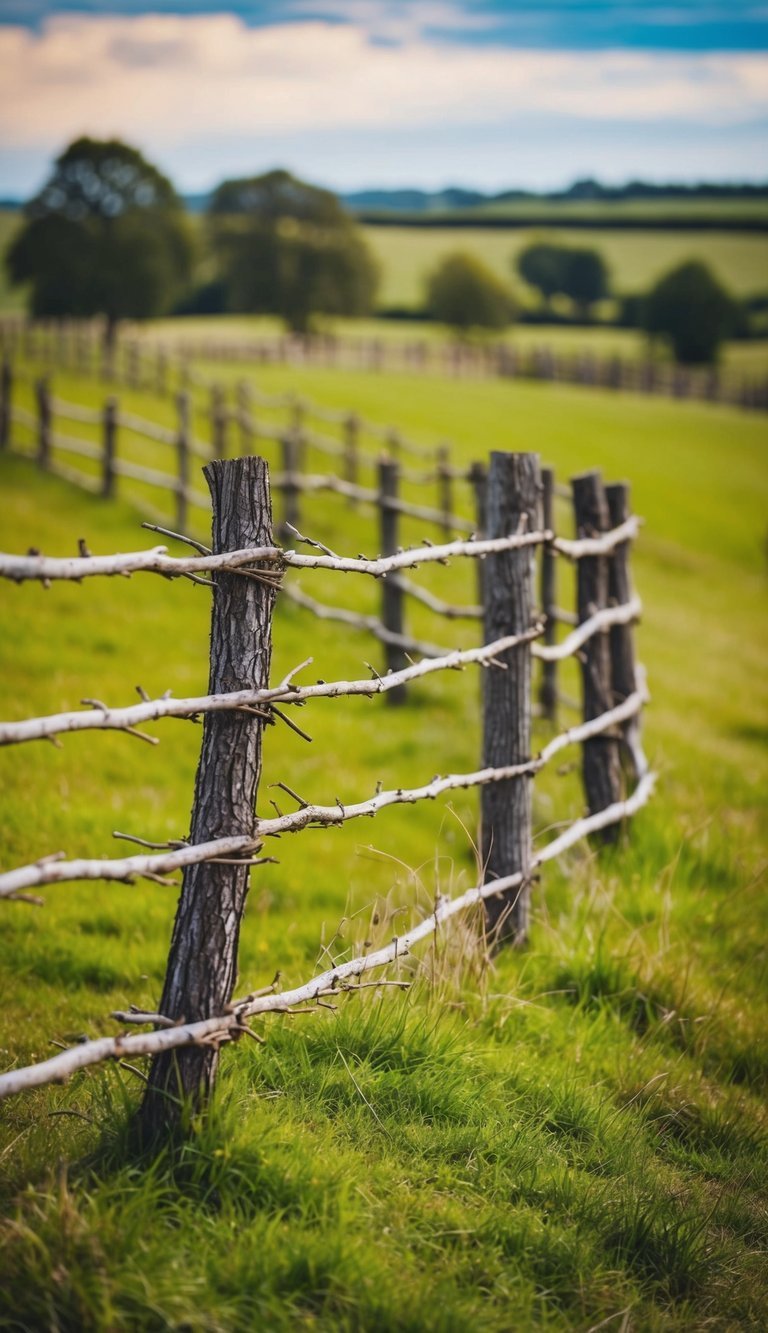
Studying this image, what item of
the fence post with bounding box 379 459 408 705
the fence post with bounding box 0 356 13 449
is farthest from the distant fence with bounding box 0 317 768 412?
the fence post with bounding box 379 459 408 705

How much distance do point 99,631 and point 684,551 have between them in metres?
17.0

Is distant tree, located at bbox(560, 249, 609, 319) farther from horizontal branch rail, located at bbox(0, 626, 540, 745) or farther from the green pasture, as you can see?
horizontal branch rail, located at bbox(0, 626, 540, 745)

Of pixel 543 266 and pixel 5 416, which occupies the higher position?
pixel 543 266

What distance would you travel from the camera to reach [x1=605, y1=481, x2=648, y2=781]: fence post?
19.0 feet

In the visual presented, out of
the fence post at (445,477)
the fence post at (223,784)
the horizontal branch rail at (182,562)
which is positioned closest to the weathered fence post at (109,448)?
the fence post at (445,477)

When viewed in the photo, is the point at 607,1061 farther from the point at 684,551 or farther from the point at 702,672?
the point at 684,551

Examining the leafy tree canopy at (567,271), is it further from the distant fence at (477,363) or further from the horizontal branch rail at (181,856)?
the horizontal branch rail at (181,856)

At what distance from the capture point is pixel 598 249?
283ft

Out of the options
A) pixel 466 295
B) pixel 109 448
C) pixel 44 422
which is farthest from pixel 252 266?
pixel 109 448

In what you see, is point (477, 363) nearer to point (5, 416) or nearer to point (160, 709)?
point (5, 416)

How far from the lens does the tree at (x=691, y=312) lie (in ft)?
224

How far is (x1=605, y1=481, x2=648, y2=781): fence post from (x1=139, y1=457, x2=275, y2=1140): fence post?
353 centimetres

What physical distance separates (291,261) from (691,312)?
26041 millimetres

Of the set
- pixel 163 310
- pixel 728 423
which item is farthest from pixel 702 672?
pixel 163 310
